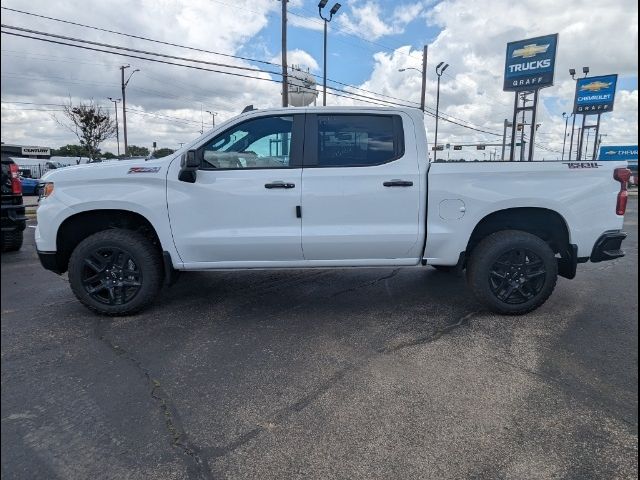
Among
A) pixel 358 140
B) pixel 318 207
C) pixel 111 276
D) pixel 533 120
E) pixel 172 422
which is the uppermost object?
pixel 533 120

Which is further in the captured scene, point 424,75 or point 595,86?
point 595,86

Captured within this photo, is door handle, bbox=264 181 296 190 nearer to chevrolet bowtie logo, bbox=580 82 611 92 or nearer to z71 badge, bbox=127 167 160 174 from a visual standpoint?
z71 badge, bbox=127 167 160 174

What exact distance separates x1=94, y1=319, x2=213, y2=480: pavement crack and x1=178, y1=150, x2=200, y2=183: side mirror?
1.56 m

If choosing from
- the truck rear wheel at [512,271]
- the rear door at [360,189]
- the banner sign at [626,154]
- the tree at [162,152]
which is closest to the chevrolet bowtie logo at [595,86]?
the banner sign at [626,154]

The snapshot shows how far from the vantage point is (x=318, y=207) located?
4156 mm

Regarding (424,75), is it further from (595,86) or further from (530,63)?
(595,86)

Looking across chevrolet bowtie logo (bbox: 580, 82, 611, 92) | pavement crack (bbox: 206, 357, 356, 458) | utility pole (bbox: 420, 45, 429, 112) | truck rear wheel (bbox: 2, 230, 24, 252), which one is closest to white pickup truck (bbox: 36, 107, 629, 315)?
pavement crack (bbox: 206, 357, 356, 458)

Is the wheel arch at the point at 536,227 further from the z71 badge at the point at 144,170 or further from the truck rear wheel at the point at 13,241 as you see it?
the truck rear wheel at the point at 13,241

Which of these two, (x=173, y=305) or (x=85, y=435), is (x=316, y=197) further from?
(x=85, y=435)

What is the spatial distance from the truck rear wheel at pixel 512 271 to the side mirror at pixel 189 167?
2791mm

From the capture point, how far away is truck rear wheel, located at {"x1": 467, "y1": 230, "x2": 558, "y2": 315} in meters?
4.29

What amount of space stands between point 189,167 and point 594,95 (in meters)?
53.5

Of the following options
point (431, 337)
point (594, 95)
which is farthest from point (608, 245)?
point (594, 95)

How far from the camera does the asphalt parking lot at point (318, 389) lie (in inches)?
90.6
